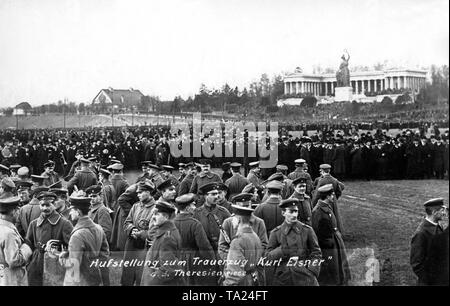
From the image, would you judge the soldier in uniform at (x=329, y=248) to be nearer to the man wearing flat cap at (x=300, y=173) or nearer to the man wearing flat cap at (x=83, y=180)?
the man wearing flat cap at (x=300, y=173)

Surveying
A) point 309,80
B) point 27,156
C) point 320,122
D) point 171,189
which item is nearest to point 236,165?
point 171,189

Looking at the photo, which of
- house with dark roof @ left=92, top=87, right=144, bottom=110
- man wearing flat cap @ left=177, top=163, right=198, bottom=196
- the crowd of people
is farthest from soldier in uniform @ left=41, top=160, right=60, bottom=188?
house with dark roof @ left=92, top=87, right=144, bottom=110

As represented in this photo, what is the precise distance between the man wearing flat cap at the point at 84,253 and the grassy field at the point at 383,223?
2.25 m

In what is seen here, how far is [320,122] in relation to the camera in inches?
1371

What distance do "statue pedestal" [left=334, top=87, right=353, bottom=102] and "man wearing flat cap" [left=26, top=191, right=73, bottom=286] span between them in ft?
126

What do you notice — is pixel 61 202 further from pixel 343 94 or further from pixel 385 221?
pixel 343 94

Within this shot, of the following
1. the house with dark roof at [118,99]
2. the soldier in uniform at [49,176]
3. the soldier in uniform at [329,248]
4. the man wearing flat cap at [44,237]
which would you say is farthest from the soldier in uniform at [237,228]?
the house with dark roof at [118,99]

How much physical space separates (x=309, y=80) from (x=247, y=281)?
131 feet

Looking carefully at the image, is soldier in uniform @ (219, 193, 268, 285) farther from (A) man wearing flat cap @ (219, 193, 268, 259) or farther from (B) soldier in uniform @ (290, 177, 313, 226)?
(B) soldier in uniform @ (290, 177, 313, 226)

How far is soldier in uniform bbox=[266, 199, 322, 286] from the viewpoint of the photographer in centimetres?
635

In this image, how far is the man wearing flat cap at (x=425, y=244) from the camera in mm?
6574

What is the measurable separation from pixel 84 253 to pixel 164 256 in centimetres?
92

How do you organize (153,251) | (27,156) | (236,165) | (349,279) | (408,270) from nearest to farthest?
1. (153,251)
2. (349,279)
3. (408,270)
4. (236,165)
5. (27,156)
